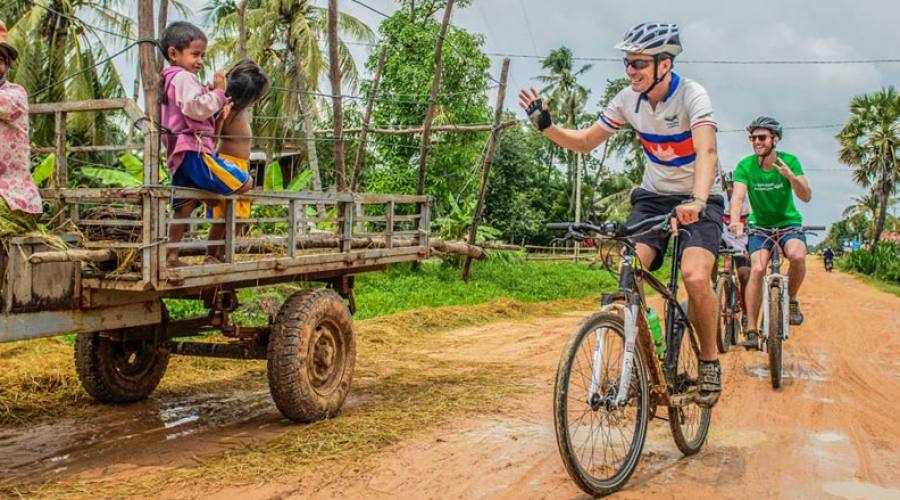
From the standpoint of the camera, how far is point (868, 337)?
10.8 meters

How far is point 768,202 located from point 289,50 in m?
19.4

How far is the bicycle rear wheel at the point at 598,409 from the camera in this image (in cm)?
385

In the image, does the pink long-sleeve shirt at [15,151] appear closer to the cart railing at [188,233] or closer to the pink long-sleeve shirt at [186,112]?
the cart railing at [188,233]

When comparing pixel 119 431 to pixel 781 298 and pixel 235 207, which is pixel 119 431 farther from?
pixel 781 298

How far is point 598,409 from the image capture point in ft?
13.2

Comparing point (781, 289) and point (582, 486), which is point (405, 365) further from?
point (582, 486)

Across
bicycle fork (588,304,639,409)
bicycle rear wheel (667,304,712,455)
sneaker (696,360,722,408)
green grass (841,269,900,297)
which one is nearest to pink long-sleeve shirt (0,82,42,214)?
bicycle fork (588,304,639,409)

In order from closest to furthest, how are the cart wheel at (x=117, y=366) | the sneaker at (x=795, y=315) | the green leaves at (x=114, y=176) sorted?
1. the cart wheel at (x=117, y=366)
2. the sneaker at (x=795, y=315)
3. the green leaves at (x=114, y=176)

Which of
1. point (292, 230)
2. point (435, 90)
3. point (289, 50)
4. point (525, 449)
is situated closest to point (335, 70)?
point (435, 90)

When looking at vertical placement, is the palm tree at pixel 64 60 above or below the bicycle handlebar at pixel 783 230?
above

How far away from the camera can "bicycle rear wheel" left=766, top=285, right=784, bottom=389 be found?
701cm

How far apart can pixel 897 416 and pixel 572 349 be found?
365 centimetres

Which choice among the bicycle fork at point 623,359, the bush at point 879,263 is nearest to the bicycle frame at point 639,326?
the bicycle fork at point 623,359

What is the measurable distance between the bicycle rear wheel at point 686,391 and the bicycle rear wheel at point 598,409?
1.17 feet
